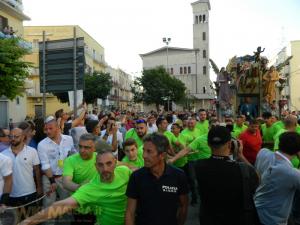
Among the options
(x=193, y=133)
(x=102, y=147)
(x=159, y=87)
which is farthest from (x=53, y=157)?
(x=159, y=87)

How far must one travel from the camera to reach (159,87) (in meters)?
62.7

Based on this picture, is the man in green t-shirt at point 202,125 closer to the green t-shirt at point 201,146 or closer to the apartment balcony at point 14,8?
the green t-shirt at point 201,146

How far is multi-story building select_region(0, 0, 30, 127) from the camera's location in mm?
31567

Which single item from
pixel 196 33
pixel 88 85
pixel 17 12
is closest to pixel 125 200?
pixel 17 12

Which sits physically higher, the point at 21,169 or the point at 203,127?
the point at 203,127

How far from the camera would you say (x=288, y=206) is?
12.7ft

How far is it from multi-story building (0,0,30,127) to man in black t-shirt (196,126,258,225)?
96.5 ft

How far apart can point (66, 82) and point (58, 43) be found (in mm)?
820

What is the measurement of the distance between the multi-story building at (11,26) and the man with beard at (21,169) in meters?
26.7

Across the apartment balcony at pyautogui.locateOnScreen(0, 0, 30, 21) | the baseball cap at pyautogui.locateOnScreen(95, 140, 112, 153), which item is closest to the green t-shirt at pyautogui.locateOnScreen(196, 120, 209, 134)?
the baseball cap at pyautogui.locateOnScreen(95, 140, 112, 153)

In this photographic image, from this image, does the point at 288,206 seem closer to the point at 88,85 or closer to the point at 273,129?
the point at 273,129

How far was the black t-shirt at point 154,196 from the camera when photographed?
11.4ft

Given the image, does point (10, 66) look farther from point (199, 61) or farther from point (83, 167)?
point (199, 61)

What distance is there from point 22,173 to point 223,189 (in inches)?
122
